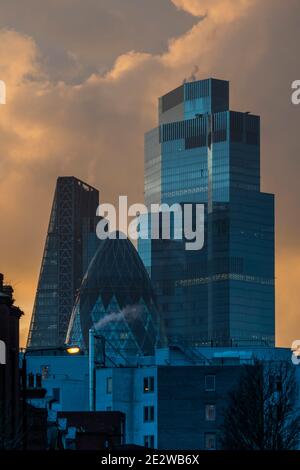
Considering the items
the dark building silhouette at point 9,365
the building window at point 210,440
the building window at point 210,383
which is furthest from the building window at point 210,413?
the dark building silhouette at point 9,365

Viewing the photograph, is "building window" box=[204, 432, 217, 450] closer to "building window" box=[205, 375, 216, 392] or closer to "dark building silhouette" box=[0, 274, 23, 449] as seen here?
"building window" box=[205, 375, 216, 392]

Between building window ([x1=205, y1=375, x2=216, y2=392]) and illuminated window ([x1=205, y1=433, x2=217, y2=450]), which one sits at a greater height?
building window ([x1=205, y1=375, x2=216, y2=392])

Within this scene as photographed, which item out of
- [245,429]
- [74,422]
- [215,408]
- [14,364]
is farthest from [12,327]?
[215,408]

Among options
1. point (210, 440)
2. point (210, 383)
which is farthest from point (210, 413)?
point (210, 383)

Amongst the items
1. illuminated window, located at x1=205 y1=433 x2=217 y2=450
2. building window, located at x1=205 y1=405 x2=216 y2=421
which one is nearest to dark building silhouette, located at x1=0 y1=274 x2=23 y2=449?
illuminated window, located at x1=205 y1=433 x2=217 y2=450

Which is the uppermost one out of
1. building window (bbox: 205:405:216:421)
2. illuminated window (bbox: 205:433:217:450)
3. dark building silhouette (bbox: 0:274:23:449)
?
dark building silhouette (bbox: 0:274:23:449)

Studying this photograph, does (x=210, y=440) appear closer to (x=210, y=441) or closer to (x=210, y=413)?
(x=210, y=441)

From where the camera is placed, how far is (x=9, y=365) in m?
83.8

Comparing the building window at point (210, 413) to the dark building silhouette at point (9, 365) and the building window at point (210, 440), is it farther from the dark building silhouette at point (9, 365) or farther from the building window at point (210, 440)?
the dark building silhouette at point (9, 365)

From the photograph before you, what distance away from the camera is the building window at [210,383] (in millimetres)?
193125

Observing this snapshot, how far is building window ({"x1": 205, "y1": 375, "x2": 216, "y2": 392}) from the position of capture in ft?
634

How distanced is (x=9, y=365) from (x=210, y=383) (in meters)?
111

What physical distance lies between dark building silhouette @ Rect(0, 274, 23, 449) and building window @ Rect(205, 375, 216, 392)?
103 meters
